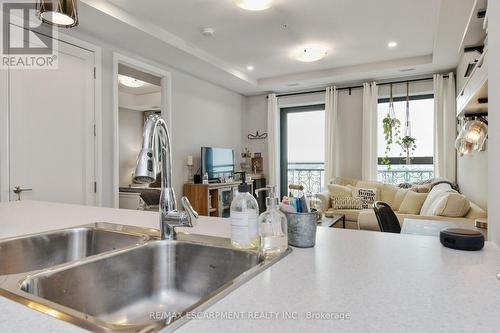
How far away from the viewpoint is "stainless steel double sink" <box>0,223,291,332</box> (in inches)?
30.8

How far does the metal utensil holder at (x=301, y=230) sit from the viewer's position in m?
0.94

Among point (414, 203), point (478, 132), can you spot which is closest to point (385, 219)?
point (478, 132)

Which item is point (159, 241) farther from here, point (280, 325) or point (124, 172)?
point (124, 172)

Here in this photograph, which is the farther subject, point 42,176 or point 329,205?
point 329,205

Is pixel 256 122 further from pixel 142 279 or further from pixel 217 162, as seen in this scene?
pixel 142 279

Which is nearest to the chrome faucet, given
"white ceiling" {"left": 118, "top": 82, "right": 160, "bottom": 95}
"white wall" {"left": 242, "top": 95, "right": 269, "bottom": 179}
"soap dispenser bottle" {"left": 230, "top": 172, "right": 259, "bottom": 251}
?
"soap dispenser bottle" {"left": 230, "top": 172, "right": 259, "bottom": 251}

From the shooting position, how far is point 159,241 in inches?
41.1

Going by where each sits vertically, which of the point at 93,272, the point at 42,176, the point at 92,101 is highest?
the point at 92,101

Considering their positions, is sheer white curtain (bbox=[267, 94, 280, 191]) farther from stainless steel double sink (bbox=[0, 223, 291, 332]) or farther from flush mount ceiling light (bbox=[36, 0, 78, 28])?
stainless steel double sink (bbox=[0, 223, 291, 332])

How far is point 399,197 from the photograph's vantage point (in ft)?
15.2

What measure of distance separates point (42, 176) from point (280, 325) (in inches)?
124

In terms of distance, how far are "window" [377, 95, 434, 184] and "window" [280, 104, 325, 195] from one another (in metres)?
1.07

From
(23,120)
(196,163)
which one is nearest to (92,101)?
(23,120)

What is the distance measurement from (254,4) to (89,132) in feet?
7.04
